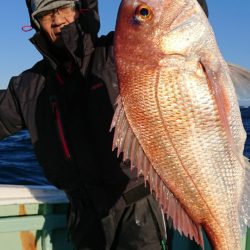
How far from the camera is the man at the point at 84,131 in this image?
2709 mm

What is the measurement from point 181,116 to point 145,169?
0.32 metres

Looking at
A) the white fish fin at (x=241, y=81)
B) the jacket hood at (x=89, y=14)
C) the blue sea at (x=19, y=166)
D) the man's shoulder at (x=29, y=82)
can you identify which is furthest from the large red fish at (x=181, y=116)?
the blue sea at (x=19, y=166)

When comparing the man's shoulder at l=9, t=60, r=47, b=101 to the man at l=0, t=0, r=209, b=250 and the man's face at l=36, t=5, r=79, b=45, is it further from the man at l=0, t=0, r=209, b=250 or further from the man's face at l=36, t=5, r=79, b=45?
the man's face at l=36, t=5, r=79, b=45

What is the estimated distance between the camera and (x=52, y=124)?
117 inches

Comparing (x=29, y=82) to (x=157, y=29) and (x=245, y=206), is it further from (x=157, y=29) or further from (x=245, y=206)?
(x=245, y=206)

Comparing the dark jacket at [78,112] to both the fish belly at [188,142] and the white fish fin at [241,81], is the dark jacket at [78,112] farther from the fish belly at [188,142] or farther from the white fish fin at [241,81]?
the white fish fin at [241,81]

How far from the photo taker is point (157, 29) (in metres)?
2.03

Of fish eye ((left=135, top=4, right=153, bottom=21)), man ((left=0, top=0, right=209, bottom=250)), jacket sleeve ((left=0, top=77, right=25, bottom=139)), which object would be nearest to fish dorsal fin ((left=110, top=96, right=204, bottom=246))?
fish eye ((left=135, top=4, right=153, bottom=21))

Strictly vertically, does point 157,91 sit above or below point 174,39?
below

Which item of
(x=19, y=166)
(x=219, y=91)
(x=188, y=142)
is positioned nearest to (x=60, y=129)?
(x=188, y=142)

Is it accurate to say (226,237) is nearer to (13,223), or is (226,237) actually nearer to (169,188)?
(169,188)

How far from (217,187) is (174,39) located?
742 millimetres

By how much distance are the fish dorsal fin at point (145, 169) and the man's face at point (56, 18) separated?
40.1 inches

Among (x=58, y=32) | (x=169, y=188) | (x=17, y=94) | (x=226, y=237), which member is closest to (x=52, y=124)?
(x=17, y=94)
